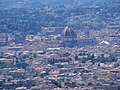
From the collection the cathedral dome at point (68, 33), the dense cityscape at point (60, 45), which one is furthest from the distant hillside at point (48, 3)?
the cathedral dome at point (68, 33)

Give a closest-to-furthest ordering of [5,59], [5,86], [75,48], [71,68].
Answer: [5,86] < [71,68] < [5,59] < [75,48]

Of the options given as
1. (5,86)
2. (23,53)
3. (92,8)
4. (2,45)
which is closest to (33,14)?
(92,8)

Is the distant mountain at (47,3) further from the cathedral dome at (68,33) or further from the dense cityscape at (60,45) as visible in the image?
the cathedral dome at (68,33)

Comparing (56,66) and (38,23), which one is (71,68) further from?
(38,23)

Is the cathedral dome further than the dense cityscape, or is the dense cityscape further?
the cathedral dome

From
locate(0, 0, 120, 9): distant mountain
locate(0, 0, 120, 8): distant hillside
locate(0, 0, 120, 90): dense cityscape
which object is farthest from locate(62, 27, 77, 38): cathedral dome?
locate(0, 0, 120, 8): distant hillside

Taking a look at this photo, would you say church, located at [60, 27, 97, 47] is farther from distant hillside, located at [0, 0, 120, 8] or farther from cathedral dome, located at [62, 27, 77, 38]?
distant hillside, located at [0, 0, 120, 8]

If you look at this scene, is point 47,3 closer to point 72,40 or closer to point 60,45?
point 72,40

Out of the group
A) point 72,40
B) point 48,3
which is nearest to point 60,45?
point 72,40
